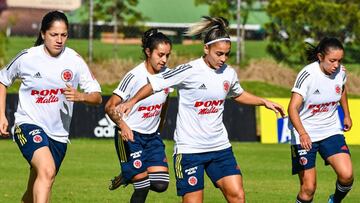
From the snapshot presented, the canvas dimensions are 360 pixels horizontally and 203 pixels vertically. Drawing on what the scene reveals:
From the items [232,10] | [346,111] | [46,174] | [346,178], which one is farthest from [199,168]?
[232,10]

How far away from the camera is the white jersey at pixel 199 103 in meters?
10.1

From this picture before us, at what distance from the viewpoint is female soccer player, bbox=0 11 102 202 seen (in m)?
10.2

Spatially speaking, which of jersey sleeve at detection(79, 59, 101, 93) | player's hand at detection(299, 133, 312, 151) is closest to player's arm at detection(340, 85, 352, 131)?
player's hand at detection(299, 133, 312, 151)

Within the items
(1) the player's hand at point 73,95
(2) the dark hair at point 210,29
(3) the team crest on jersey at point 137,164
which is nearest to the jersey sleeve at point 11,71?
(1) the player's hand at point 73,95

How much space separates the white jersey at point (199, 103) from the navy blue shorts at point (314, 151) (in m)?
1.78

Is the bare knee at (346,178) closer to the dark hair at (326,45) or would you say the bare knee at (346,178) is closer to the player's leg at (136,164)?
the dark hair at (326,45)

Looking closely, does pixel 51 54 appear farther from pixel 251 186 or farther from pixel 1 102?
pixel 251 186

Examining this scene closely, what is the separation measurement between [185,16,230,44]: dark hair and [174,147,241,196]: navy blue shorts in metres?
1.09

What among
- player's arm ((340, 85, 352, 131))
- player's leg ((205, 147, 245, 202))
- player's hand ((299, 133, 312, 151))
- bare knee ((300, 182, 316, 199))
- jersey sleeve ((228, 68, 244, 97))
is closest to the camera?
player's leg ((205, 147, 245, 202))

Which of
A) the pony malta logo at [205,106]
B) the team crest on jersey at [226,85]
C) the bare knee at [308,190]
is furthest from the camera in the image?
the bare knee at [308,190]

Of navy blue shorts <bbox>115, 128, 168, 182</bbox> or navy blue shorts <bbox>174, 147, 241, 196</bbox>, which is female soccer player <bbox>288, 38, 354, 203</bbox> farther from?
navy blue shorts <bbox>174, 147, 241, 196</bbox>

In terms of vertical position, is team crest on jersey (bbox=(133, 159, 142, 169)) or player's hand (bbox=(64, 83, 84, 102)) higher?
player's hand (bbox=(64, 83, 84, 102))

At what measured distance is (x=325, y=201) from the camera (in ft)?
45.5

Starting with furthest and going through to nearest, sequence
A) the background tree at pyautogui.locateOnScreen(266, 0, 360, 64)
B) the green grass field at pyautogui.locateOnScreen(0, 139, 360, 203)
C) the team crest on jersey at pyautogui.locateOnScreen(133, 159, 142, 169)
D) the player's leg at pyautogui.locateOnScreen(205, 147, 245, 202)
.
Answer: the background tree at pyautogui.locateOnScreen(266, 0, 360, 64) < the green grass field at pyautogui.locateOnScreen(0, 139, 360, 203) < the team crest on jersey at pyautogui.locateOnScreen(133, 159, 142, 169) < the player's leg at pyautogui.locateOnScreen(205, 147, 245, 202)
